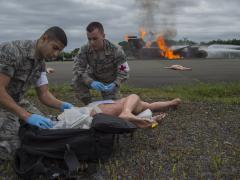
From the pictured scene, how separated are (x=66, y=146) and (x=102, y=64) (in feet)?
8.74

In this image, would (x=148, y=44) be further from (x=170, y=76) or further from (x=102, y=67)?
(x=102, y=67)

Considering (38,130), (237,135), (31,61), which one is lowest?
(237,135)

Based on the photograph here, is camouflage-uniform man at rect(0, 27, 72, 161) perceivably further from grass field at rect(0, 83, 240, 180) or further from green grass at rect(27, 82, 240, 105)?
green grass at rect(27, 82, 240, 105)

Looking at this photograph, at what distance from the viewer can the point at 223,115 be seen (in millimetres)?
6441

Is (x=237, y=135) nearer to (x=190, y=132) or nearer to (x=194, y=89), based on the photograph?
(x=190, y=132)

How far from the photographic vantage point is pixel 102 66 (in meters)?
6.44

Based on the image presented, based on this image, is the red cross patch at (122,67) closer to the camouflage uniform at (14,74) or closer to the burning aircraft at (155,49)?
the camouflage uniform at (14,74)

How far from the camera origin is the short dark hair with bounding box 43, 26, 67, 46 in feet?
13.6

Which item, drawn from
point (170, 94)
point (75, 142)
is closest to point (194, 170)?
point (75, 142)

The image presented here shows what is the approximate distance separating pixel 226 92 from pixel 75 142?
5714 millimetres

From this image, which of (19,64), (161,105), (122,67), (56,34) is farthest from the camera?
(161,105)

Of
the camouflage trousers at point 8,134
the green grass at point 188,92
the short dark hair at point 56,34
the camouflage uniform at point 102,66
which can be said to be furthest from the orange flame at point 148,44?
the short dark hair at point 56,34

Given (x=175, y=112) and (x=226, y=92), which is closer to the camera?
(x=175, y=112)

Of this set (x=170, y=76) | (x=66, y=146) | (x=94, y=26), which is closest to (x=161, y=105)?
(x=94, y=26)
